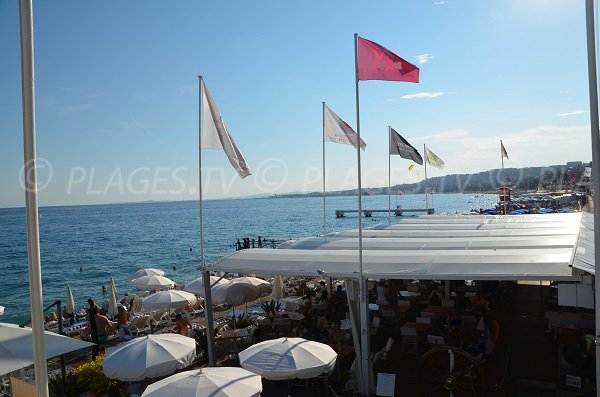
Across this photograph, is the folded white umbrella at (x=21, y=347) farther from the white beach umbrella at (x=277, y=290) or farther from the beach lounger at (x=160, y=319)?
the white beach umbrella at (x=277, y=290)

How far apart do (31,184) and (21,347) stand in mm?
4386

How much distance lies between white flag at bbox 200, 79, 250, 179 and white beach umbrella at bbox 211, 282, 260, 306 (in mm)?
4337

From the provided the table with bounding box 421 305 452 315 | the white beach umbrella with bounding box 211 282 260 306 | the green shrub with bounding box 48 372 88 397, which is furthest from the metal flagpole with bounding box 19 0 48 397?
the table with bounding box 421 305 452 315

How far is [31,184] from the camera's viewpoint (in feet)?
15.0

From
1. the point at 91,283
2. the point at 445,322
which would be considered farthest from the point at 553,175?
the point at 445,322

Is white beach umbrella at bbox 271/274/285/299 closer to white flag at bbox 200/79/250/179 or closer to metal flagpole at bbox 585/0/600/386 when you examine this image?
white flag at bbox 200/79/250/179

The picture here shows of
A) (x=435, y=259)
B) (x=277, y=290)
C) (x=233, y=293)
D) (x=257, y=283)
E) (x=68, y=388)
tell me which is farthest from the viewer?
(x=277, y=290)

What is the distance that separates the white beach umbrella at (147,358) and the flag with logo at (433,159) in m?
22.0

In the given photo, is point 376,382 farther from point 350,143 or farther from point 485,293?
point 350,143

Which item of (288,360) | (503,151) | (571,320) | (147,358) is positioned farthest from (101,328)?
(503,151)

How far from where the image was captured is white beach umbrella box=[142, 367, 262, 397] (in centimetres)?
605

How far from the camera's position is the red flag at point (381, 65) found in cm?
969

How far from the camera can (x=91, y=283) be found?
43188mm

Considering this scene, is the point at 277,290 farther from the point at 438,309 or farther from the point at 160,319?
the point at 438,309
